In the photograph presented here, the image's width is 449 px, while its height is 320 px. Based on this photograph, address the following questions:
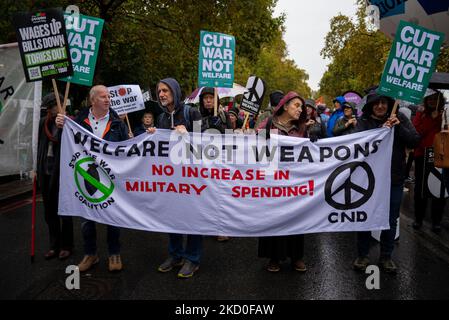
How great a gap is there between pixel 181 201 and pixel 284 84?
2522 inches

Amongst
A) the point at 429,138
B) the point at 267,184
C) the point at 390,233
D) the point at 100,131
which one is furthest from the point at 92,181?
the point at 429,138

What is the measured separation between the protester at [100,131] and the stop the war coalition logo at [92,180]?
0.92 feet

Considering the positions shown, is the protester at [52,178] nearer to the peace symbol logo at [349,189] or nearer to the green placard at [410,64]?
the peace symbol logo at [349,189]

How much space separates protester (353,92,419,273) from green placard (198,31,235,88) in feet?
7.48

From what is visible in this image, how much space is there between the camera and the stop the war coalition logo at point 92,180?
14.2ft

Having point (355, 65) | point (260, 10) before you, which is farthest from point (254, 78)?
point (355, 65)

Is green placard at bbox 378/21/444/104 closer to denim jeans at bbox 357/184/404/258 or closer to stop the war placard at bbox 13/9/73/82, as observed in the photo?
denim jeans at bbox 357/184/404/258

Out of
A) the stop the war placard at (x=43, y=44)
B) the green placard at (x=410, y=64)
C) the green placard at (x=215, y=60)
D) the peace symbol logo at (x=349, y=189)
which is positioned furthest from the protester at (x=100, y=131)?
the green placard at (x=410, y=64)

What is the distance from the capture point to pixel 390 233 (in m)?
4.45

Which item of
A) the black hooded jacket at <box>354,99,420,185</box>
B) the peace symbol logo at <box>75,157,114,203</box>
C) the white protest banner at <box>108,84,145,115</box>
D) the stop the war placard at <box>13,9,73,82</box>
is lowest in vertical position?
the peace symbol logo at <box>75,157,114,203</box>

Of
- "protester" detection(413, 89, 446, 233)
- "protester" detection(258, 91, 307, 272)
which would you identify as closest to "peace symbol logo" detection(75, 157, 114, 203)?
"protester" detection(258, 91, 307, 272)

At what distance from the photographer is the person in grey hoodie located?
14.4ft

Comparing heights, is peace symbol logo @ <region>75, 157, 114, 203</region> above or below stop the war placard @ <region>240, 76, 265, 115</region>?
below

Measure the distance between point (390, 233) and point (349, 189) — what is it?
2.48 ft
